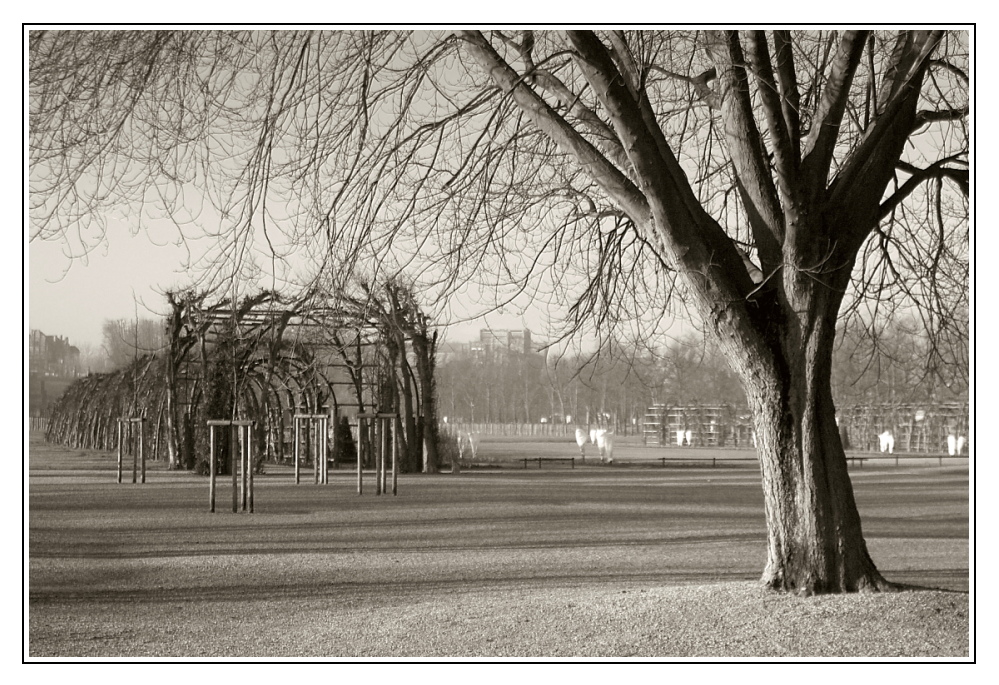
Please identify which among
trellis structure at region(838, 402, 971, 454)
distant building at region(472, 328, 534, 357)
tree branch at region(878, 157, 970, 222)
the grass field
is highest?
tree branch at region(878, 157, 970, 222)

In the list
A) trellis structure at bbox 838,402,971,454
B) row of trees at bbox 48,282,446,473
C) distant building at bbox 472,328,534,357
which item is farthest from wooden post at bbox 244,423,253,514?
trellis structure at bbox 838,402,971,454

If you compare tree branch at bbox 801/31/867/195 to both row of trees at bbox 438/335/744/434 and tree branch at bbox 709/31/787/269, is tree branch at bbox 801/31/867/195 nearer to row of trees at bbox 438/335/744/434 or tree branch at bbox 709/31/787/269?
tree branch at bbox 709/31/787/269

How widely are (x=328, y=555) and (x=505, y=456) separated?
483 inches

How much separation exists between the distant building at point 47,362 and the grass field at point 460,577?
1254 millimetres

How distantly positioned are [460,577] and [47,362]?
9.83 ft

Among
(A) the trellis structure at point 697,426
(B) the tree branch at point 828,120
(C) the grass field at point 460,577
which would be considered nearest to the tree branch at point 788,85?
(B) the tree branch at point 828,120

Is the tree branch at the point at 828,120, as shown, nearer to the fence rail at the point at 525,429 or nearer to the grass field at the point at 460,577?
the grass field at the point at 460,577

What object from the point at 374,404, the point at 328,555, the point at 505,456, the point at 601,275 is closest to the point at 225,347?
the point at 374,404

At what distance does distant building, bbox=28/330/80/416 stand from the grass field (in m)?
1.25

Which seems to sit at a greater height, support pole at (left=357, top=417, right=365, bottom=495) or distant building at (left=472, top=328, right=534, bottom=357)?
distant building at (left=472, top=328, right=534, bottom=357)

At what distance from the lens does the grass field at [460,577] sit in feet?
16.1

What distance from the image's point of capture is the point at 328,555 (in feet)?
26.3

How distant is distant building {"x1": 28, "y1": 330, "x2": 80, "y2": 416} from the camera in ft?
19.5
